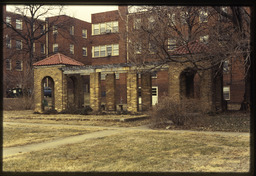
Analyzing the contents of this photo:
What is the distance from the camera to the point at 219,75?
23062mm

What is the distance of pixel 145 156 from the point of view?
8609mm

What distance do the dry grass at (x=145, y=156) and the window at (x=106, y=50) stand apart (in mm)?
31476

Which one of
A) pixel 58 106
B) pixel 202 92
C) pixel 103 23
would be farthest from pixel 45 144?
pixel 103 23

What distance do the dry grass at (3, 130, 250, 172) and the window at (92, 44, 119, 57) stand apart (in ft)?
103

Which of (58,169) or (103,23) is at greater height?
(103,23)

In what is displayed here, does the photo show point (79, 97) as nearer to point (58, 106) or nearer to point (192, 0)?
point (58, 106)

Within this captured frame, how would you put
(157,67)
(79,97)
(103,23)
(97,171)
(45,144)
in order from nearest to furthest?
(97,171) < (45,144) < (157,67) < (79,97) < (103,23)

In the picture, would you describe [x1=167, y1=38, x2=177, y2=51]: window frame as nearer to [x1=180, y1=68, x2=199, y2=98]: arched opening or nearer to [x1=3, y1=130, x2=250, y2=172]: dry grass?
[x1=180, y1=68, x2=199, y2=98]: arched opening

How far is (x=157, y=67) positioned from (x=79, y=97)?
32.7ft

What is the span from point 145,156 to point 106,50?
117ft

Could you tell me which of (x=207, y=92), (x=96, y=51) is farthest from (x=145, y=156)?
(x=96, y=51)

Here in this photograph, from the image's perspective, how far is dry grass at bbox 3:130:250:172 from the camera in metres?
7.36

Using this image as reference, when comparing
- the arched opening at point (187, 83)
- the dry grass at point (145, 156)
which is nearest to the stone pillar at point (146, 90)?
the arched opening at point (187, 83)

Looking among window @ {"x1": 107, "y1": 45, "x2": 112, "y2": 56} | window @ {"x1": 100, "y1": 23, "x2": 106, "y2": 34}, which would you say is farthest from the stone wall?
window @ {"x1": 100, "y1": 23, "x2": 106, "y2": 34}
